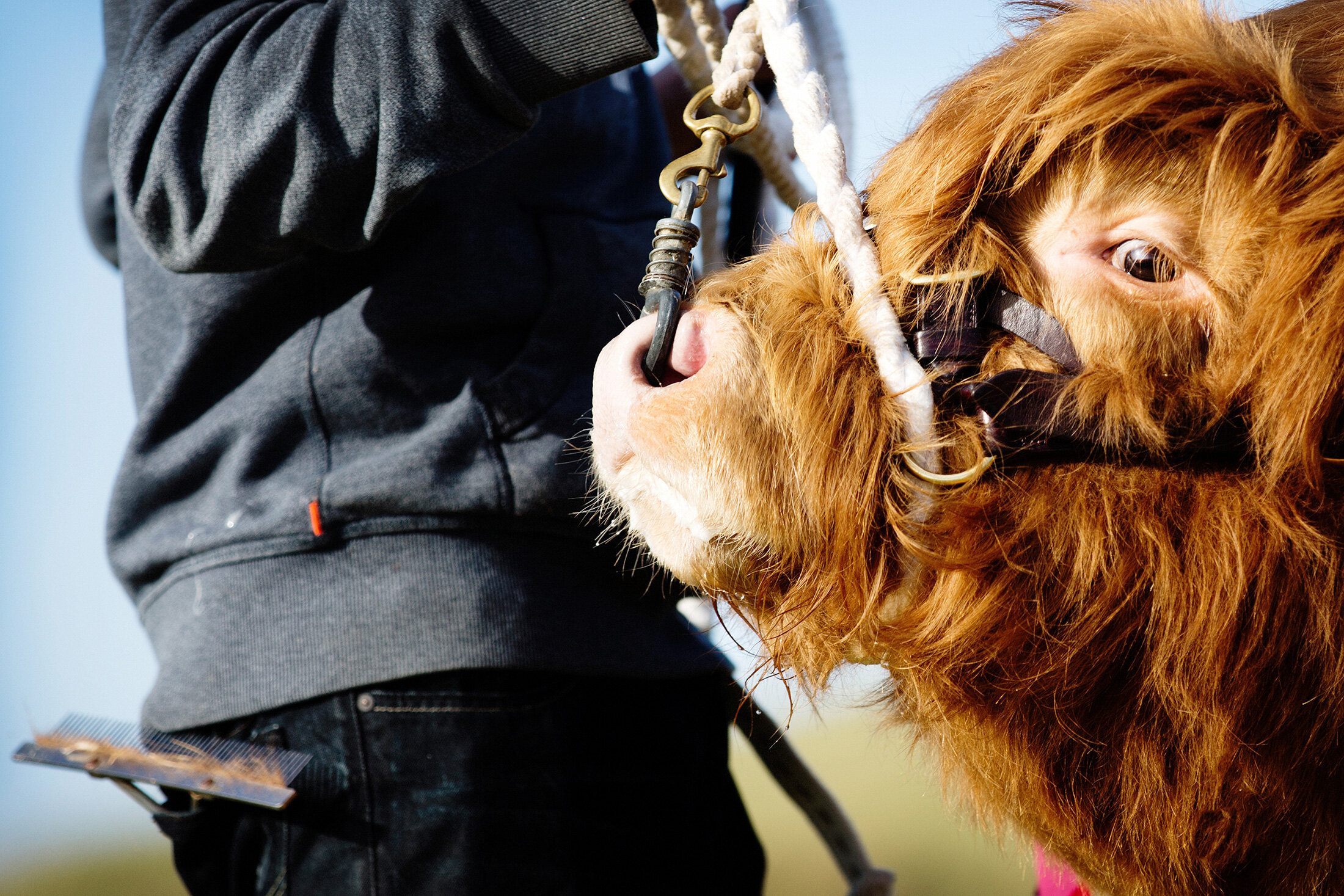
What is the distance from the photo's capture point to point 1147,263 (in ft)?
2.57

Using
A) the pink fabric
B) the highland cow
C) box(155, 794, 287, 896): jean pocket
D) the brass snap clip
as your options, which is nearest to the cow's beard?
the highland cow

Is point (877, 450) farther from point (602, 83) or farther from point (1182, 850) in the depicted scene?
point (602, 83)

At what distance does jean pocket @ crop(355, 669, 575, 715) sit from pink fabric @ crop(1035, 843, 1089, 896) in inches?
22.0

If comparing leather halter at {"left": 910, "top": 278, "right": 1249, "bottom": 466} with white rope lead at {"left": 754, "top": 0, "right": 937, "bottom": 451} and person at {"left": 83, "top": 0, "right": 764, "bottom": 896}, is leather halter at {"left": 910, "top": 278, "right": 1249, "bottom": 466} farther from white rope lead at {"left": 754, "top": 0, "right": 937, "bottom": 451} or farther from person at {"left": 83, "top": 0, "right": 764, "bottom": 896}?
person at {"left": 83, "top": 0, "right": 764, "bottom": 896}

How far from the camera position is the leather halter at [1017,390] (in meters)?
0.76

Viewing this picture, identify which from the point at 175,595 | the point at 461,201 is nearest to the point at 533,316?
the point at 461,201

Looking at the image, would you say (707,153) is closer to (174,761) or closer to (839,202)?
(839,202)

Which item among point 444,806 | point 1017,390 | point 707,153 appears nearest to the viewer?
point 1017,390

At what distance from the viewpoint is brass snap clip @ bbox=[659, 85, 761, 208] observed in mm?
919

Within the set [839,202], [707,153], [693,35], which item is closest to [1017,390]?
[839,202]

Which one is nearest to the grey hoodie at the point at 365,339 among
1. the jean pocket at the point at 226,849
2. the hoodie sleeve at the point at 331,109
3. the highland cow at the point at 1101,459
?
the hoodie sleeve at the point at 331,109

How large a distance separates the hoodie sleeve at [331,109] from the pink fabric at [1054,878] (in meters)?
A: 0.90

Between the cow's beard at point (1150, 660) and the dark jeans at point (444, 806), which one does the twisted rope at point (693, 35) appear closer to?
the cow's beard at point (1150, 660)

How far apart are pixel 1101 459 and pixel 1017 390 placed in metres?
0.09
